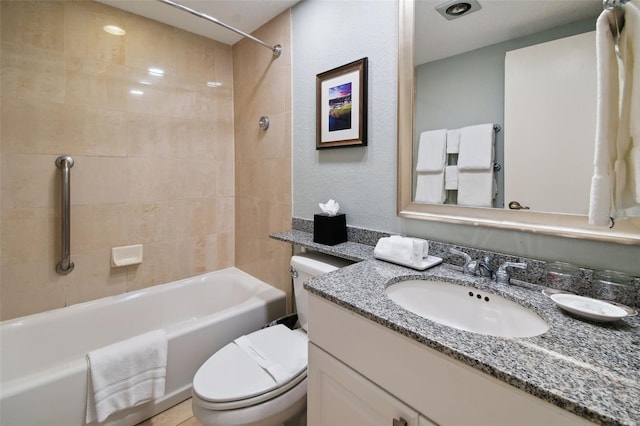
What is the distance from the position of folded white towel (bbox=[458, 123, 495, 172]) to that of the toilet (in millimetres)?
677

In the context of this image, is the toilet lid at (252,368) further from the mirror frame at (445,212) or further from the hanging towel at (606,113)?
the hanging towel at (606,113)

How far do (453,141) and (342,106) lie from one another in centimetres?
62

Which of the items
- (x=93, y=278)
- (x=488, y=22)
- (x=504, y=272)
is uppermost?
(x=488, y=22)

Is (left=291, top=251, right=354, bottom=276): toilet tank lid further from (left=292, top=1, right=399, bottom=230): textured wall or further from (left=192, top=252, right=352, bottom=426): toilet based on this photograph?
(left=292, top=1, right=399, bottom=230): textured wall

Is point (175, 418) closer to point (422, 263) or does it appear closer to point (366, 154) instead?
point (422, 263)

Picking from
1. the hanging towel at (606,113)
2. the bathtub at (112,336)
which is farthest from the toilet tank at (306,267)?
the hanging towel at (606,113)

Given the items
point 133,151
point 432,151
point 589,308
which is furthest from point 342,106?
point 133,151

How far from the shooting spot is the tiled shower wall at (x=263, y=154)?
189cm

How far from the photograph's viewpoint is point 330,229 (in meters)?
1.42

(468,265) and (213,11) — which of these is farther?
(213,11)

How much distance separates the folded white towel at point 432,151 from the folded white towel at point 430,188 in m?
0.02

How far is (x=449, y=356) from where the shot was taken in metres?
0.61

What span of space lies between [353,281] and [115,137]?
183 centimetres

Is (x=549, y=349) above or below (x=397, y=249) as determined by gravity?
below
